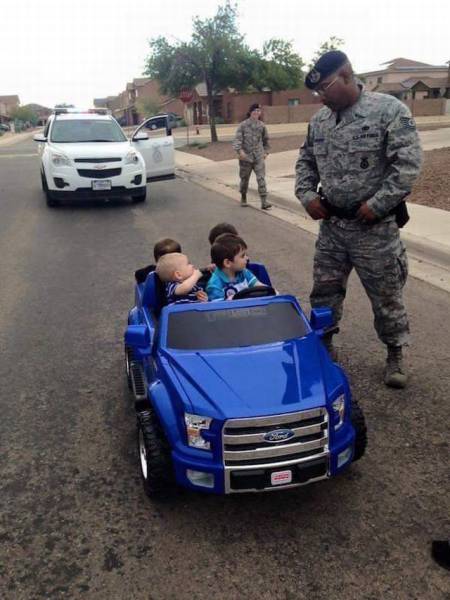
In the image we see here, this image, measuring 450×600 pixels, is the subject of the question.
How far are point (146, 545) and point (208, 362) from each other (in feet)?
2.96

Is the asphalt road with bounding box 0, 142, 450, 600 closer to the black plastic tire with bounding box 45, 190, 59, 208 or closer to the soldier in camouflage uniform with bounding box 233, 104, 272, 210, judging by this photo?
the soldier in camouflage uniform with bounding box 233, 104, 272, 210

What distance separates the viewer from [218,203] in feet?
41.4

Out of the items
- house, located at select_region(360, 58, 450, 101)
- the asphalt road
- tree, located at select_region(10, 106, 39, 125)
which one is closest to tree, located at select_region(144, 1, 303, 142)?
the asphalt road

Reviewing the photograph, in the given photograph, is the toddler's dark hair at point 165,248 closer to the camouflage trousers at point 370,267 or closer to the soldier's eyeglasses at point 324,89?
the camouflage trousers at point 370,267

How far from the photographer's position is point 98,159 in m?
11.4

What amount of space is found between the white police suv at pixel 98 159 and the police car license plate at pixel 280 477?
9806 millimetres

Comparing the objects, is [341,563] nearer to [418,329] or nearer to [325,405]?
[325,405]

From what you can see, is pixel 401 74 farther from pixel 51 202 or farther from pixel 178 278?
pixel 178 278

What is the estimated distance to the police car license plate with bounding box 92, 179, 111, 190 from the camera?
1145 centimetres

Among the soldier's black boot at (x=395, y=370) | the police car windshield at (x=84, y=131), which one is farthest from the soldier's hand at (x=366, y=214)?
the police car windshield at (x=84, y=131)

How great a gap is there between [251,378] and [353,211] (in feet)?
5.51

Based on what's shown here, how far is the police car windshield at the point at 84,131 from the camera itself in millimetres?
12492

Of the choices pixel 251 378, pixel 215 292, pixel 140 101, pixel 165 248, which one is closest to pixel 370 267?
pixel 215 292

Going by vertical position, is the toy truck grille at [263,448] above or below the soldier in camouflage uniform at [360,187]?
below
